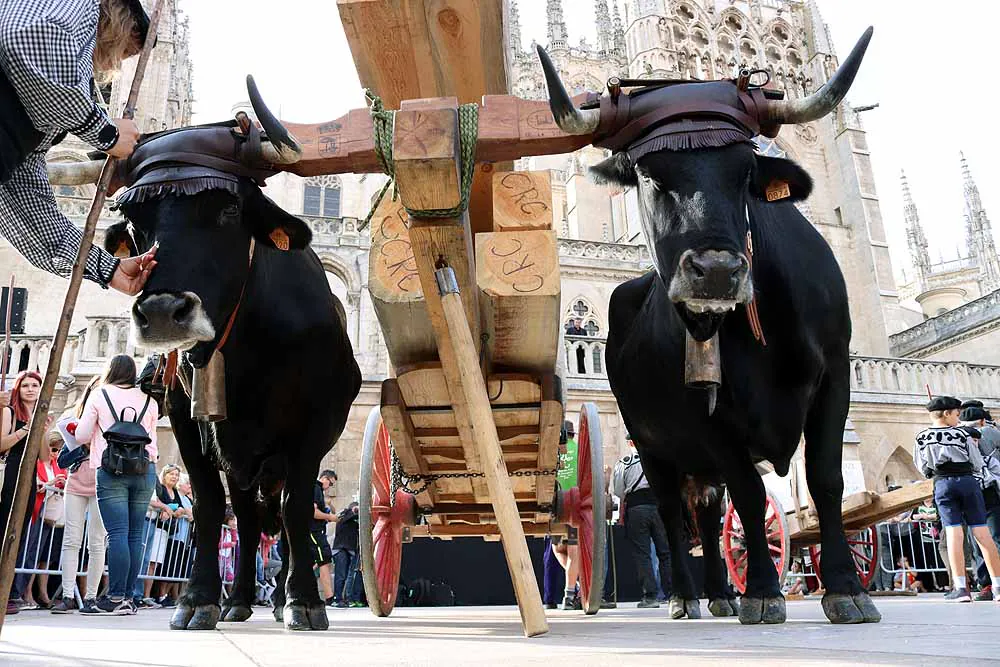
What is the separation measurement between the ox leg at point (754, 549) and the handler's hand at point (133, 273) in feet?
8.13

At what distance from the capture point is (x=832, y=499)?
11.3 feet

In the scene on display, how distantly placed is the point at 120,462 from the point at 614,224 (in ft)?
91.2

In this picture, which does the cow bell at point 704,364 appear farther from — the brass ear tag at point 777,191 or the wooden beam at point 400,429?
the wooden beam at point 400,429

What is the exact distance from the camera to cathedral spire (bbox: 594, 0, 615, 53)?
127ft

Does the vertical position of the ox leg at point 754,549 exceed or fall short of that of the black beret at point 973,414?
it falls short

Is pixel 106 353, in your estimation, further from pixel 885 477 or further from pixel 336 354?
pixel 885 477

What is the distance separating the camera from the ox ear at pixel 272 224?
337cm

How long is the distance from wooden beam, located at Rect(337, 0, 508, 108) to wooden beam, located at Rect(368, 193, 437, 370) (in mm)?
484

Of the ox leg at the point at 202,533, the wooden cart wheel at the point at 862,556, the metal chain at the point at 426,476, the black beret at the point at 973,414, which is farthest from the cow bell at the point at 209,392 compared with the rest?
the wooden cart wheel at the point at 862,556

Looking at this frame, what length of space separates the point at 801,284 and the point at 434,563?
915 cm

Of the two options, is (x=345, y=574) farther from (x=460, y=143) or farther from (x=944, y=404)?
(x=460, y=143)

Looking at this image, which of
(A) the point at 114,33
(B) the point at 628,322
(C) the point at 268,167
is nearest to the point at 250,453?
(C) the point at 268,167

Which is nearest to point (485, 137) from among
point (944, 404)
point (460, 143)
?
point (460, 143)

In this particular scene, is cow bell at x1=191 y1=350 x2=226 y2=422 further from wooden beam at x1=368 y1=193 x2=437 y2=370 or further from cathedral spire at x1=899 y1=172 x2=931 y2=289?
cathedral spire at x1=899 y1=172 x2=931 y2=289
